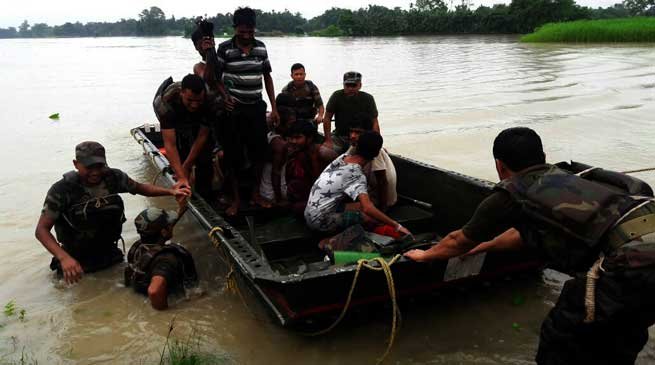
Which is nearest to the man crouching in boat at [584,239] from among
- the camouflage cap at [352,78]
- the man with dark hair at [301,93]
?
the camouflage cap at [352,78]

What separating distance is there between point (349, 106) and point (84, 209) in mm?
3041

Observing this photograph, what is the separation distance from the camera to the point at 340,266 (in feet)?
9.84

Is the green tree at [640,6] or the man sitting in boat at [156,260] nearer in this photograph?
the man sitting in boat at [156,260]

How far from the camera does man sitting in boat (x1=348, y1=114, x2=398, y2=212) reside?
14.9 ft

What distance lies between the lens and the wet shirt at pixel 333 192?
400cm

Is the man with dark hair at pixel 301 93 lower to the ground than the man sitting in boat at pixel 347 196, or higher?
higher

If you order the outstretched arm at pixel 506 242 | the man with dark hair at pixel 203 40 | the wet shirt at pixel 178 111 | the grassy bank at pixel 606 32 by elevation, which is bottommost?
the outstretched arm at pixel 506 242

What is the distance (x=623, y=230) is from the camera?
208cm

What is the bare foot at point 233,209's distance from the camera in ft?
16.1

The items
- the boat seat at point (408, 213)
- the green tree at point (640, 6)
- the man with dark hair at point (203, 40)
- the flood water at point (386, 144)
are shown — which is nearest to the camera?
the flood water at point (386, 144)

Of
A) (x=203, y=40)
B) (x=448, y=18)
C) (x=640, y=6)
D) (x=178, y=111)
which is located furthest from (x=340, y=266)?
(x=640, y=6)

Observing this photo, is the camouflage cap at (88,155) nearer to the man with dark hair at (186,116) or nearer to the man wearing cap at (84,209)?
the man wearing cap at (84,209)

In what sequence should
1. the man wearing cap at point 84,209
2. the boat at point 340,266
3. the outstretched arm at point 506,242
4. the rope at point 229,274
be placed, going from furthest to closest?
A: the man wearing cap at point 84,209 → the rope at point 229,274 → the boat at point 340,266 → the outstretched arm at point 506,242

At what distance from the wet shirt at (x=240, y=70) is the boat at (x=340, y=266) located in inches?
40.8
